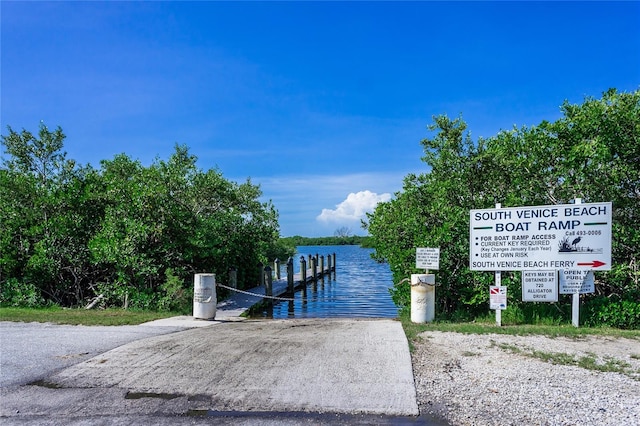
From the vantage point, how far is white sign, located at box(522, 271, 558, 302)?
33.5 ft

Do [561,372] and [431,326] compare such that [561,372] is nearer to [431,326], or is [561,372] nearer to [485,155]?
[431,326]

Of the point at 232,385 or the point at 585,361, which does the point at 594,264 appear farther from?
the point at 232,385

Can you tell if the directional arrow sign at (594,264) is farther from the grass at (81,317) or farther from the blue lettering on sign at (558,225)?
the grass at (81,317)

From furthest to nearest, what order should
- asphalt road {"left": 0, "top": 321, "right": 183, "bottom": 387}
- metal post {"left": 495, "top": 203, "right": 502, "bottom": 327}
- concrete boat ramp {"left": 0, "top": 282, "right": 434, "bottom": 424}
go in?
metal post {"left": 495, "top": 203, "right": 502, "bottom": 327}
asphalt road {"left": 0, "top": 321, "right": 183, "bottom": 387}
concrete boat ramp {"left": 0, "top": 282, "right": 434, "bottom": 424}

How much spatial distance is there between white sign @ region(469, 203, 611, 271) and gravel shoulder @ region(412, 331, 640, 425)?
6.82 feet

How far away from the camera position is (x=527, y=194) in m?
12.0

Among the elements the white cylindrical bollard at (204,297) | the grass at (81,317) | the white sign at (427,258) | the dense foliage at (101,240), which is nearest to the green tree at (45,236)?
the dense foliage at (101,240)

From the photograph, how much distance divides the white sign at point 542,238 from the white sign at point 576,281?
192 millimetres

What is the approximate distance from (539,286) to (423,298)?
245cm

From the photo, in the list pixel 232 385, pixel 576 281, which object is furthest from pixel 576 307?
pixel 232 385

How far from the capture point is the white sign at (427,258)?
11227 mm

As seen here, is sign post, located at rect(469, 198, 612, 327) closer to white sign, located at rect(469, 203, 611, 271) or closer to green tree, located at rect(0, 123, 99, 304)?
white sign, located at rect(469, 203, 611, 271)

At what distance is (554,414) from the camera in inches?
191

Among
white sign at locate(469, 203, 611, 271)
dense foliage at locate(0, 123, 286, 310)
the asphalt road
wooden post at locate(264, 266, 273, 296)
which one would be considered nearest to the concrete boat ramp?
the asphalt road
